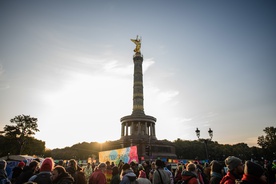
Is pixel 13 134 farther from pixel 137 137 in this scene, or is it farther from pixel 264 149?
pixel 264 149

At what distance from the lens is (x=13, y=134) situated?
4378 cm

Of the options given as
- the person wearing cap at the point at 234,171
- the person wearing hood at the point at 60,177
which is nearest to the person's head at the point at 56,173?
the person wearing hood at the point at 60,177

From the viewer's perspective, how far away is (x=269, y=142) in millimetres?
61750

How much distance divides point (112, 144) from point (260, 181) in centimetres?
4282

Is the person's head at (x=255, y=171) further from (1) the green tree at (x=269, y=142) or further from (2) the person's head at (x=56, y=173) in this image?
(1) the green tree at (x=269, y=142)

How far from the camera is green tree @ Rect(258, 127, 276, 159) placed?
59.5m

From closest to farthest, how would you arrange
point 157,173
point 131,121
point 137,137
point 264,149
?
1. point 157,173
2. point 137,137
3. point 131,121
4. point 264,149

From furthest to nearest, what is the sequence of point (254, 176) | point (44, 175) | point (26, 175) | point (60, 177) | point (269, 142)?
1. point (269, 142)
2. point (26, 175)
3. point (44, 175)
4. point (60, 177)
5. point (254, 176)

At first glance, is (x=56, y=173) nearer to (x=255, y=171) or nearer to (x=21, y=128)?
(x=255, y=171)

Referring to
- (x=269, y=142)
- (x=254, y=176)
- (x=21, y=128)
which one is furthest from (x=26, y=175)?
(x=269, y=142)

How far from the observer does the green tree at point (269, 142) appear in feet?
195

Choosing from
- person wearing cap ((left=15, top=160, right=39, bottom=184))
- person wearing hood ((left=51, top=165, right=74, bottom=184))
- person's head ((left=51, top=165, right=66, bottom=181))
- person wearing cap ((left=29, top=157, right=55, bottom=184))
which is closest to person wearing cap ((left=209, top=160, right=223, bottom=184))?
person wearing hood ((left=51, top=165, right=74, bottom=184))

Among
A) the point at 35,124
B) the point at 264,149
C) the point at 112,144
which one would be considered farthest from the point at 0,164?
the point at 264,149

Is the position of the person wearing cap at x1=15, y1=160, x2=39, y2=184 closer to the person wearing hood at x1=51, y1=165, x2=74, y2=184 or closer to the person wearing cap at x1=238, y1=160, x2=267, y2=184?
the person wearing hood at x1=51, y1=165, x2=74, y2=184
